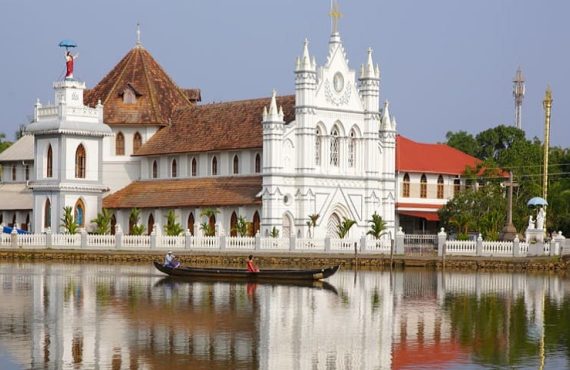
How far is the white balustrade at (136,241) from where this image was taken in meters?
71.4

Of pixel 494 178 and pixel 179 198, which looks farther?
pixel 494 178

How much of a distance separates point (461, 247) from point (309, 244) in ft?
26.8

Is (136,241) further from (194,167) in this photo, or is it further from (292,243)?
(194,167)

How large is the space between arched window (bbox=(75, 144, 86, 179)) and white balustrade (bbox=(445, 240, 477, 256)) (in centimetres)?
2509

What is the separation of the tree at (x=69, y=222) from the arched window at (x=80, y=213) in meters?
1.33

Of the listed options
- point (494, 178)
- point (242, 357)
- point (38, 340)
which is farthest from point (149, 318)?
point (494, 178)

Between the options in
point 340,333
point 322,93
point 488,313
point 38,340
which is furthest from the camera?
point 322,93

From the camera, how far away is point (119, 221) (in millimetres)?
82000

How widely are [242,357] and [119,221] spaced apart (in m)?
51.3

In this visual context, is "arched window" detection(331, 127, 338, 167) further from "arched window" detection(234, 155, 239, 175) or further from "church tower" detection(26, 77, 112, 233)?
"church tower" detection(26, 77, 112, 233)

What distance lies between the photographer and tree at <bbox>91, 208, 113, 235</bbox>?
76438mm

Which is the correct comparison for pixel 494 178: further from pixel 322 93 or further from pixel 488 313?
pixel 488 313

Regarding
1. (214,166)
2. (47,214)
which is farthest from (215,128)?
(47,214)

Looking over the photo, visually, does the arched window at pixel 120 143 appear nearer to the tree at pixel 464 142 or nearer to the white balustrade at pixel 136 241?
the white balustrade at pixel 136 241
